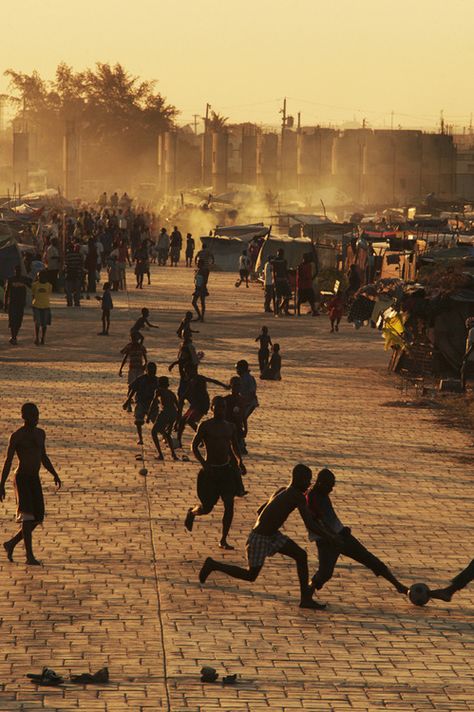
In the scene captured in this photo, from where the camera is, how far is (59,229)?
147 feet

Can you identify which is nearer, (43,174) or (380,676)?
(380,676)

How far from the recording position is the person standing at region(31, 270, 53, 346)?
27.8 meters

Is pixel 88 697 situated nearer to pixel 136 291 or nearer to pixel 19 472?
pixel 19 472

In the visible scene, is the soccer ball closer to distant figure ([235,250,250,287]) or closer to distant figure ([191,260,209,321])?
distant figure ([191,260,209,321])

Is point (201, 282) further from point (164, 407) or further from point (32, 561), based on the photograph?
point (32, 561)

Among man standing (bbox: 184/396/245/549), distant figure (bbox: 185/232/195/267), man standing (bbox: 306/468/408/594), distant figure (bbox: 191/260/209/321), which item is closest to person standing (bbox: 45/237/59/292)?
distant figure (bbox: 191/260/209/321)

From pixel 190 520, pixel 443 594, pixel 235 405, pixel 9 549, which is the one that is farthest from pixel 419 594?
pixel 235 405

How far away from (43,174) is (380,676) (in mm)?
130433

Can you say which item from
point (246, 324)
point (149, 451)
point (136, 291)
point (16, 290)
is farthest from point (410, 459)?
point (136, 291)

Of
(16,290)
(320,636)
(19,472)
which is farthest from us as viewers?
(16,290)

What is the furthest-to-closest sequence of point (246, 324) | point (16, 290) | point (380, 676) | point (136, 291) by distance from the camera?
point (136, 291)
point (246, 324)
point (16, 290)
point (380, 676)

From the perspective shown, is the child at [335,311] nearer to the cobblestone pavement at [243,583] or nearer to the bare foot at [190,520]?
the cobblestone pavement at [243,583]

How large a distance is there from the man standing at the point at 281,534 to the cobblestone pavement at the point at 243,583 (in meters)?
0.24

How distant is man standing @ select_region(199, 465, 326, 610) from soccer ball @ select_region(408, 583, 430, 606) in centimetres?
65
